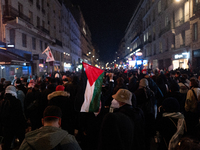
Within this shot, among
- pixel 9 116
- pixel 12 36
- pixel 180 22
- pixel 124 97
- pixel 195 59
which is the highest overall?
pixel 180 22

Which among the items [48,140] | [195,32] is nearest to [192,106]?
[48,140]

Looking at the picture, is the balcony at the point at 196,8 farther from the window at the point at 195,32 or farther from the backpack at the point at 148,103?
the backpack at the point at 148,103

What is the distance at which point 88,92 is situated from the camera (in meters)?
3.92

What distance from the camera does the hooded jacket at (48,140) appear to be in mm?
1882

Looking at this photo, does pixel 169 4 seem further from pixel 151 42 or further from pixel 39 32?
pixel 39 32

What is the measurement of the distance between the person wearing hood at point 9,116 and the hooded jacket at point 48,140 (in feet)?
9.56

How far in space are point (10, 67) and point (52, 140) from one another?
18.5 meters

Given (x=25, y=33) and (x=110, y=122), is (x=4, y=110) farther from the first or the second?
(x=25, y=33)

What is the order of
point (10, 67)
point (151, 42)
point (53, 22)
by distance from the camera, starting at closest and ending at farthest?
point (10, 67), point (53, 22), point (151, 42)

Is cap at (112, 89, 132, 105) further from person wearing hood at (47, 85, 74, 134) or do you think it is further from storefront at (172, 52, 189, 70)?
storefront at (172, 52, 189, 70)

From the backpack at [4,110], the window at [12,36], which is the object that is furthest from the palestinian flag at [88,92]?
the window at [12,36]

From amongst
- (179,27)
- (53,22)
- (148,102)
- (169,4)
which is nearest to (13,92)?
(148,102)

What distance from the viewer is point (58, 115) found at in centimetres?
237

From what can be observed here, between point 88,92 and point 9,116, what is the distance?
224cm
